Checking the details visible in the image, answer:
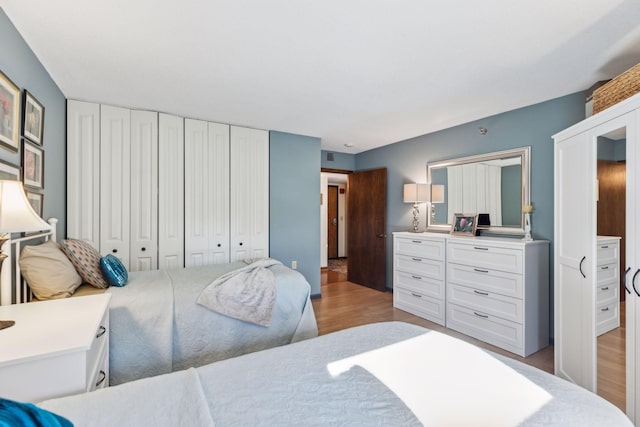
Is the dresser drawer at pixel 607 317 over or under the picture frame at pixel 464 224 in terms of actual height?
under

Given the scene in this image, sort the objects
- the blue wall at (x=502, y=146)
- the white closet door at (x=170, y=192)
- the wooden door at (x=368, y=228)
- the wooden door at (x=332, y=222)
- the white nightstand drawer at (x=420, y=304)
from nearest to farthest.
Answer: the blue wall at (x=502, y=146)
the white closet door at (x=170, y=192)
the white nightstand drawer at (x=420, y=304)
the wooden door at (x=368, y=228)
the wooden door at (x=332, y=222)

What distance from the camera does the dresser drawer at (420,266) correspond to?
11.1 feet

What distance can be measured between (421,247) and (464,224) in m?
0.59

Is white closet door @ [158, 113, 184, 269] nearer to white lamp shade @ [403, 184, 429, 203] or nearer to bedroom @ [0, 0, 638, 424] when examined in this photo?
bedroom @ [0, 0, 638, 424]

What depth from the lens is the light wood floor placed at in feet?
5.33

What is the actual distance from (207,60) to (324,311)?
304 centimetres

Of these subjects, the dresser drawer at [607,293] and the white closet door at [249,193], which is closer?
the dresser drawer at [607,293]

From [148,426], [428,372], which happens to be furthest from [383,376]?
[148,426]

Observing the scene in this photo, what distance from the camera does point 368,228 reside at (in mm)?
5098

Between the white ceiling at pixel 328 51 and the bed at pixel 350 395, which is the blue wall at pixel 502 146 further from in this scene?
the bed at pixel 350 395

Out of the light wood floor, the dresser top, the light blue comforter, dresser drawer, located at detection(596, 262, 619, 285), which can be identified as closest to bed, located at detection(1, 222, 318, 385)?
the light blue comforter

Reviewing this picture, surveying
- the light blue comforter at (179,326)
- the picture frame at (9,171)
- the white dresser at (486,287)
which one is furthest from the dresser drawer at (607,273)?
the picture frame at (9,171)

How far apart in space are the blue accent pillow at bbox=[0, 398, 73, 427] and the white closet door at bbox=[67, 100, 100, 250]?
283 cm

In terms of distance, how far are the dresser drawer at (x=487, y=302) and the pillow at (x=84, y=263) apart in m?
3.29
